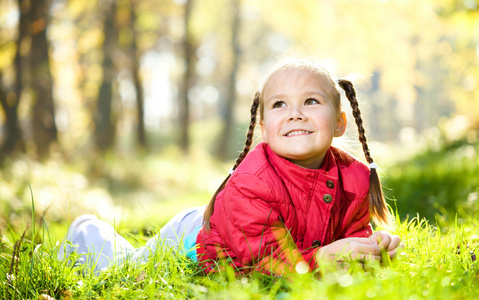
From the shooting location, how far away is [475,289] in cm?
181

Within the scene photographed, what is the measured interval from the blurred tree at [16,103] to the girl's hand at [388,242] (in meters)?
10.0

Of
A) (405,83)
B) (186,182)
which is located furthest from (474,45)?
(186,182)

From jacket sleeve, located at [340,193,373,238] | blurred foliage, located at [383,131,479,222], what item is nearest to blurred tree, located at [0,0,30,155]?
blurred foliage, located at [383,131,479,222]

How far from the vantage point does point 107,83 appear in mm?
15539

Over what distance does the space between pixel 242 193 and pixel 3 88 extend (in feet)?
34.8

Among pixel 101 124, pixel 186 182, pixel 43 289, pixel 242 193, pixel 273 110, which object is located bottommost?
pixel 186 182

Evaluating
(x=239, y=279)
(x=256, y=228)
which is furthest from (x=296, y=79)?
(x=239, y=279)

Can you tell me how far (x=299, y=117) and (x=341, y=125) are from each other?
1.45 ft

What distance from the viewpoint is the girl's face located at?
8.25 feet

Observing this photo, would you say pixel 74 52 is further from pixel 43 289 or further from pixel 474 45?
pixel 43 289

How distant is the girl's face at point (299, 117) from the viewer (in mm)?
2516

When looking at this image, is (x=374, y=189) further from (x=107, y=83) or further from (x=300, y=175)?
(x=107, y=83)

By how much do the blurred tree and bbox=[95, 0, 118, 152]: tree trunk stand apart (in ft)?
14.3

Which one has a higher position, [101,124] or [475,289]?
[475,289]
